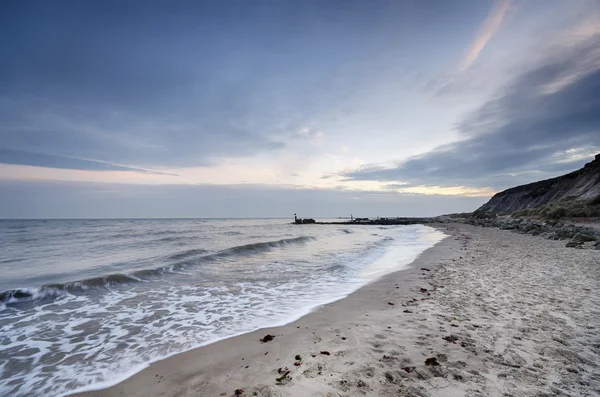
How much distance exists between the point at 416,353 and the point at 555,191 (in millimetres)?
88151

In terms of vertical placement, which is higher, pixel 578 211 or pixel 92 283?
pixel 578 211

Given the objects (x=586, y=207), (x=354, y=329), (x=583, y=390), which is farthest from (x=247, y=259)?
(x=586, y=207)

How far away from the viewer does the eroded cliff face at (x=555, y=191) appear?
4753 centimetres

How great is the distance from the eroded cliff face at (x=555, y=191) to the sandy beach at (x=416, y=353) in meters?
44.1

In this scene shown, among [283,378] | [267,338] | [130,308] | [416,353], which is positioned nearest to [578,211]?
[416,353]

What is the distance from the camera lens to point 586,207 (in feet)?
103

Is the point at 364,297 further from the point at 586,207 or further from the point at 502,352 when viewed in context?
the point at 586,207

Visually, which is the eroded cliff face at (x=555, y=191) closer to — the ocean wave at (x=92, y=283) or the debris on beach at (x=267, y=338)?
the debris on beach at (x=267, y=338)

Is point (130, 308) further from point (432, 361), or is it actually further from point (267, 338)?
point (432, 361)

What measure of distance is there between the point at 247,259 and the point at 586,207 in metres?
39.5

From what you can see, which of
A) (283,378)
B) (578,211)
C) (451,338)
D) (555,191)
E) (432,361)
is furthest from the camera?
(555,191)

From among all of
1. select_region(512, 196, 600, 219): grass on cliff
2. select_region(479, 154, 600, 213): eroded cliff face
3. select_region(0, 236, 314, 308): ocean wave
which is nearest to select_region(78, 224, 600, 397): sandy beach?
select_region(0, 236, 314, 308): ocean wave

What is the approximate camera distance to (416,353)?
4.08m

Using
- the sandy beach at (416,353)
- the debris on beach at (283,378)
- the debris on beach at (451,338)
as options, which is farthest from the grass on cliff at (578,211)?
the debris on beach at (283,378)
